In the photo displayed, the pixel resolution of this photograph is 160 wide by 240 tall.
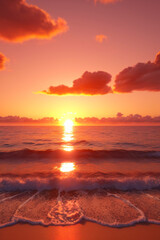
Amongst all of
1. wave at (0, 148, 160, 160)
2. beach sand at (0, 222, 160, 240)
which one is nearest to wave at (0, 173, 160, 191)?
beach sand at (0, 222, 160, 240)

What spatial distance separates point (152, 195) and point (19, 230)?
486cm

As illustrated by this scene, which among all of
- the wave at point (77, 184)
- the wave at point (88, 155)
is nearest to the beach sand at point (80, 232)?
the wave at point (77, 184)

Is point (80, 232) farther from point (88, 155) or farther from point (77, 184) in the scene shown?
point (88, 155)

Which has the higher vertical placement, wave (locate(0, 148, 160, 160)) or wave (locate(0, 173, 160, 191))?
wave (locate(0, 173, 160, 191))

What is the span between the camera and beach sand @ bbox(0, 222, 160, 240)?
3.23 m

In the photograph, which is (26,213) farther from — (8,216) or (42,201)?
(42,201)

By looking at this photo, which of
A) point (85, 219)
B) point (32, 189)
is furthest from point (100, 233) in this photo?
point (32, 189)

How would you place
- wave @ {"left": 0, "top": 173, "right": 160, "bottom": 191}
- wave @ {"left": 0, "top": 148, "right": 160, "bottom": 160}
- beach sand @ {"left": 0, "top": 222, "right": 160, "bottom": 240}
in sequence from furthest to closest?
1. wave @ {"left": 0, "top": 148, "right": 160, "bottom": 160}
2. wave @ {"left": 0, "top": 173, "right": 160, "bottom": 191}
3. beach sand @ {"left": 0, "top": 222, "right": 160, "bottom": 240}

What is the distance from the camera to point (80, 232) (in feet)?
11.1

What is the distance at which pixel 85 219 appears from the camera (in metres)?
3.83

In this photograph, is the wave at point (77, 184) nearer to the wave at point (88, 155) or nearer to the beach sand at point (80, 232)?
the beach sand at point (80, 232)

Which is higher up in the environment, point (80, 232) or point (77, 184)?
point (80, 232)

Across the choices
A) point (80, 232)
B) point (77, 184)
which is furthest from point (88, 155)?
point (80, 232)

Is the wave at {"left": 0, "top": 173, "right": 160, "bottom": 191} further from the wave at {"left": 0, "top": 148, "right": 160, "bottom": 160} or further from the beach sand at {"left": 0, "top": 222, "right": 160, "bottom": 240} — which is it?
the wave at {"left": 0, "top": 148, "right": 160, "bottom": 160}
